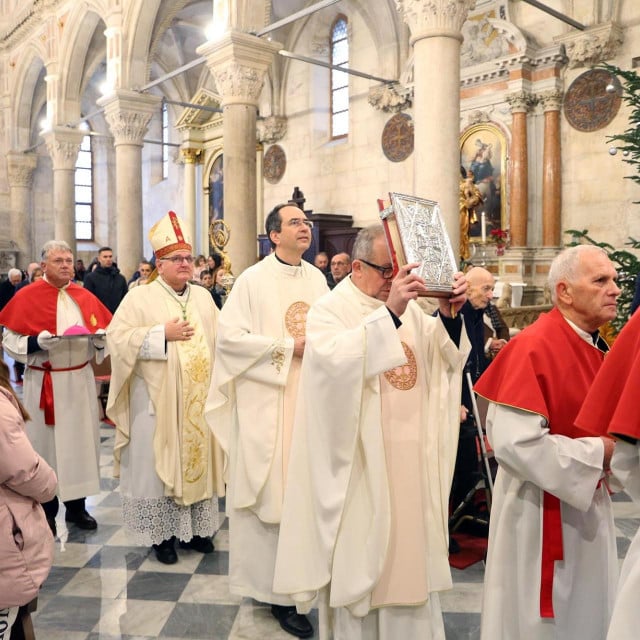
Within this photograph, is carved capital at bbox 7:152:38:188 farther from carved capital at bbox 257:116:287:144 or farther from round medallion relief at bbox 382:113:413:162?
round medallion relief at bbox 382:113:413:162

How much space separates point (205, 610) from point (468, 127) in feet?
36.1

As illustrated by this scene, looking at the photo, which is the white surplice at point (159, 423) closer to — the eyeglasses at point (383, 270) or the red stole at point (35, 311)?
the red stole at point (35, 311)

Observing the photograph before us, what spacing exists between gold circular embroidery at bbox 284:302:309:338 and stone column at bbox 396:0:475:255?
375 cm

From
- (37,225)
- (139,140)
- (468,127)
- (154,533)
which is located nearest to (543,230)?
(468,127)

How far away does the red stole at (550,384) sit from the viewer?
231cm

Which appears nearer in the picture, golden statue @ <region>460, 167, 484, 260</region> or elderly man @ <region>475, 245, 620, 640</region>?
elderly man @ <region>475, 245, 620, 640</region>

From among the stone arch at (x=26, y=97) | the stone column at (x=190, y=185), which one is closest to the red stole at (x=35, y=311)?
the stone column at (x=190, y=185)

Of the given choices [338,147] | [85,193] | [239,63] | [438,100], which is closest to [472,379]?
[438,100]

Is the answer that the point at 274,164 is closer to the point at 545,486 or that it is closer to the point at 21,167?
the point at 21,167

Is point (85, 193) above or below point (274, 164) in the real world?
above

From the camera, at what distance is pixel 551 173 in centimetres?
1170

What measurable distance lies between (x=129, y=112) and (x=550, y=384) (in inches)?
534

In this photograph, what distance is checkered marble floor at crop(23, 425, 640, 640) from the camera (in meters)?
3.34

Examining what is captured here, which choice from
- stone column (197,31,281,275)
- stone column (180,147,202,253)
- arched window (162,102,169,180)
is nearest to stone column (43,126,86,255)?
stone column (180,147,202,253)
